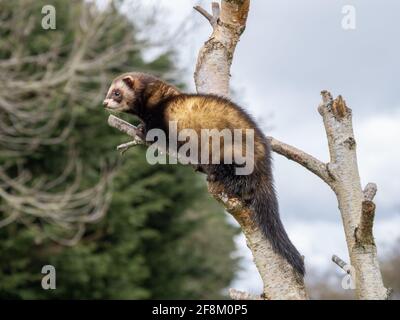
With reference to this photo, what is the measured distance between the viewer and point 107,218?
84.0ft

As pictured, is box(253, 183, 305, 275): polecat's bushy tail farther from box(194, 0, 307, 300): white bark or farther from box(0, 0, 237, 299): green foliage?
box(0, 0, 237, 299): green foliage

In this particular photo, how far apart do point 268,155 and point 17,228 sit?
63.6 ft

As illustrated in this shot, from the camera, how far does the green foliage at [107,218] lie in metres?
23.4

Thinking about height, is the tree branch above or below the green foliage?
below

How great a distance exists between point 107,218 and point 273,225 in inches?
830

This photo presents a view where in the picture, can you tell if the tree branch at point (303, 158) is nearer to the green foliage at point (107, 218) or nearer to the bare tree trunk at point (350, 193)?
the bare tree trunk at point (350, 193)

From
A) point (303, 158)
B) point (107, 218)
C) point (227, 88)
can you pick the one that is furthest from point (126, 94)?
point (107, 218)

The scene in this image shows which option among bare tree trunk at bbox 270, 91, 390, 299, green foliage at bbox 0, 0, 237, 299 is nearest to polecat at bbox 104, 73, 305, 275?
bare tree trunk at bbox 270, 91, 390, 299

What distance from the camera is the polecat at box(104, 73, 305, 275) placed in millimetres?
4848

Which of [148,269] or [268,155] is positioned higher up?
[148,269]

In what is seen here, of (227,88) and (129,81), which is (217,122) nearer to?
(227,88)

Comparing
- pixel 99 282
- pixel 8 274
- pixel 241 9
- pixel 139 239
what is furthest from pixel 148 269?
pixel 241 9

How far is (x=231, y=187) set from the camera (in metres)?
5.09
